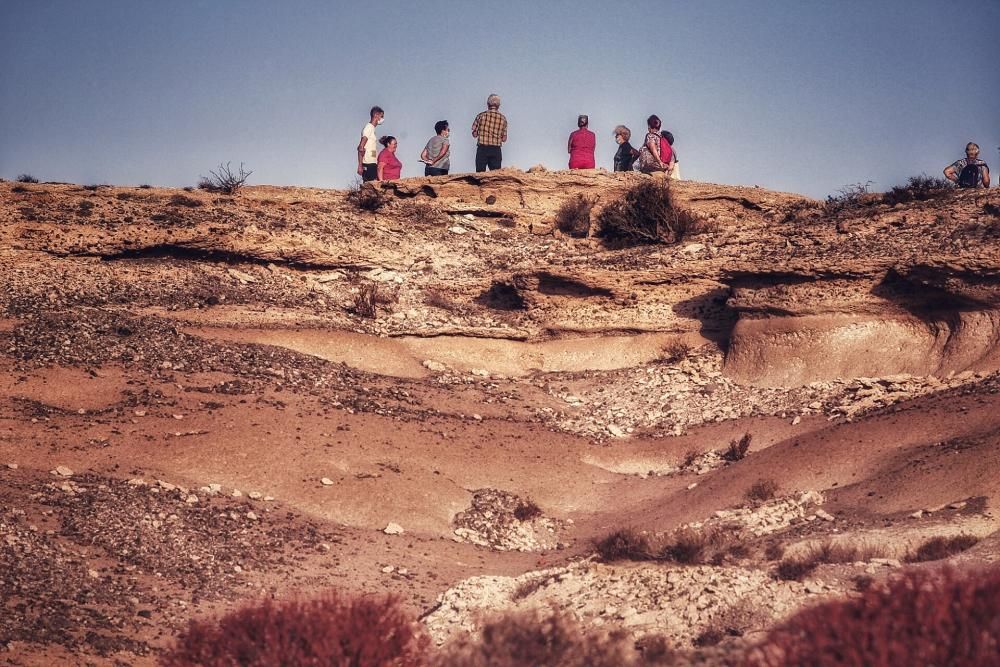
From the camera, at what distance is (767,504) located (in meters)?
12.4

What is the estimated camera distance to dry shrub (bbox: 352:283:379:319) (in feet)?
62.7

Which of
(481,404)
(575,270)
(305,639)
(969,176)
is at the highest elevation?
(969,176)

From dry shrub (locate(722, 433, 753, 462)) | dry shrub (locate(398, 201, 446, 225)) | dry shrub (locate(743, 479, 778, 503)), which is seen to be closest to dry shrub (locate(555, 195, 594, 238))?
dry shrub (locate(398, 201, 446, 225))

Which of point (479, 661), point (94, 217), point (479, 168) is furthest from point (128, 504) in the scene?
point (479, 168)

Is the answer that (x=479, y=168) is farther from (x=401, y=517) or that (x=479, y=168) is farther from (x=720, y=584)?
(x=720, y=584)

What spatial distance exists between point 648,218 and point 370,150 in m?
6.00

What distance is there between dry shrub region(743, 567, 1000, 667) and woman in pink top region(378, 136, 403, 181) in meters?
18.3

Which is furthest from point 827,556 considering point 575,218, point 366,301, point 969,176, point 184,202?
point 184,202

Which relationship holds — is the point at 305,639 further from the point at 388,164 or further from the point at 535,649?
the point at 388,164

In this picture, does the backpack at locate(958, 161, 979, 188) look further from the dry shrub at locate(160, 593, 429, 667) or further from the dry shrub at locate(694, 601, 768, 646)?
the dry shrub at locate(160, 593, 429, 667)

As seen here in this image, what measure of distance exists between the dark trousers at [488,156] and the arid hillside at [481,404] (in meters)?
0.70

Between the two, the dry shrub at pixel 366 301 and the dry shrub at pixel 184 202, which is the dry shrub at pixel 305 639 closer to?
the dry shrub at pixel 366 301

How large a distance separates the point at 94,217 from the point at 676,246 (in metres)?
10.6

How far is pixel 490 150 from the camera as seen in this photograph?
22609 millimetres
